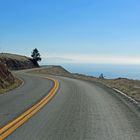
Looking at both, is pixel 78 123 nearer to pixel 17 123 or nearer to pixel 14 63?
pixel 17 123

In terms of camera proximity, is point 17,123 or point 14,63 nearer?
point 17,123

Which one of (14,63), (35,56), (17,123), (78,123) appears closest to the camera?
(17,123)

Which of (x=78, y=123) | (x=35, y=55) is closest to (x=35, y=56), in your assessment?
(x=35, y=55)

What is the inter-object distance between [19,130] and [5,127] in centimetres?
50

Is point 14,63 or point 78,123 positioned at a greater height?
point 14,63

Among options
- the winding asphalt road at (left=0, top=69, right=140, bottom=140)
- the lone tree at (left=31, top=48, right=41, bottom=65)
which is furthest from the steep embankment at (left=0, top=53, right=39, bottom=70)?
the winding asphalt road at (left=0, top=69, right=140, bottom=140)

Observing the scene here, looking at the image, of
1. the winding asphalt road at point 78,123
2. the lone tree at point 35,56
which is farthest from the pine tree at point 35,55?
A: the winding asphalt road at point 78,123

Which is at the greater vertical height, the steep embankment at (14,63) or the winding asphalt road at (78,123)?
the steep embankment at (14,63)

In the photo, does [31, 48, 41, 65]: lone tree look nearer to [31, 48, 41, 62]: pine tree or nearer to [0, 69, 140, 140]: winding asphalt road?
[31, 48, 41, 62]: pine tree

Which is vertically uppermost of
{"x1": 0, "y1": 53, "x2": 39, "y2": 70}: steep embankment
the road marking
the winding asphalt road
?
{"x1": 0, "y1": 53, "x2": 39, "y2": 70}: steep embankment

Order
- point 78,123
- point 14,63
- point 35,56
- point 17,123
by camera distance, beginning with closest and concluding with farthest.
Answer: point 17,123
point 78,123
point 14,63
point 35,56

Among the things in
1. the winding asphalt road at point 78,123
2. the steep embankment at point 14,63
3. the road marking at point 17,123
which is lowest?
the road marking at point 17,123

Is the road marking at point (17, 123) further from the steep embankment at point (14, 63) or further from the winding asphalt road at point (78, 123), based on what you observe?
the steep embankment at point (14, 63)

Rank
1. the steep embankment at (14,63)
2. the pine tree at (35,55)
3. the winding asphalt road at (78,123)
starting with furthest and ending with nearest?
the pine tree at (35,55)
the steep embankment at (14,63)
the winding asphalt road at (78,123)
